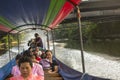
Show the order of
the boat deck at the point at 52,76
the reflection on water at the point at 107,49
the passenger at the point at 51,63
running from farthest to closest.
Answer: the reflection on water at the point at 107,49 → the passenger at the point at 51,63 → the boat deck at the point at 52,76

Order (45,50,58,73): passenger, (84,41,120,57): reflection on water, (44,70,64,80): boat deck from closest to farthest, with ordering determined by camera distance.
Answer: (44,70,64,80): boat deck < (45,50,58,73): passenger < (84,41,120,57): reflection on water

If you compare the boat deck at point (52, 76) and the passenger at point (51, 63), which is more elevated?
the passenger at point (51, 63)

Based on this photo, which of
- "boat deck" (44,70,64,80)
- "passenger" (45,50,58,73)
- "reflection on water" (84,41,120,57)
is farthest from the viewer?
"reflection on water" (84,41,120,57)

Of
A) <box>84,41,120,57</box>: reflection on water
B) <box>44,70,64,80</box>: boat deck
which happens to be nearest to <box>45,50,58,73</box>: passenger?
<box>44,70,64,80</box>: boat deck

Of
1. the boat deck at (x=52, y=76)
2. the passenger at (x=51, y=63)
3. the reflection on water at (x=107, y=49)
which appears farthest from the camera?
the reflection on water at (x=107, y=49)

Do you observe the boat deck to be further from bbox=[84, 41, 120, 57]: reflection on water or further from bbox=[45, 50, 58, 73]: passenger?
bbox=[84, 41, 120, 57]: reflection on water

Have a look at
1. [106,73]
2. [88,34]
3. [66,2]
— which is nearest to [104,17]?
[106,73]

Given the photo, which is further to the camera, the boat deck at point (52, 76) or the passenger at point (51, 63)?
the passenger at point (51, 63)

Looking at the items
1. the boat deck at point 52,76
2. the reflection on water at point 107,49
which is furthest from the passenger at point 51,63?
the reflection on water at point 107,49

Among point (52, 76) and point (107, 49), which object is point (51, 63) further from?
point (107, 49)

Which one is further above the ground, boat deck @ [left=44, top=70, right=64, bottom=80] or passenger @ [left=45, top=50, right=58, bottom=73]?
passenger @ [left=45, top=50, right=58, bottom=73]

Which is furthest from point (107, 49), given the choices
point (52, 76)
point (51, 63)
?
point (52, 76)

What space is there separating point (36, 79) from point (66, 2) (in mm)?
2556

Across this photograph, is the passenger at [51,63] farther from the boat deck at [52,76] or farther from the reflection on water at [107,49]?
the reflection on water at [107,49]
